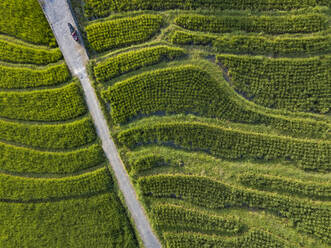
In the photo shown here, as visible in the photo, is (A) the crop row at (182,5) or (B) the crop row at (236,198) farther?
(A) the crop row at (182,5)

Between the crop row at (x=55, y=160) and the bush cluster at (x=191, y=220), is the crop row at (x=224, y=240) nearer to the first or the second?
the bush cluster at (x=191, y=220)

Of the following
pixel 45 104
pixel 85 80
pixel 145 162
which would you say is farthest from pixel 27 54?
pixel 145 162

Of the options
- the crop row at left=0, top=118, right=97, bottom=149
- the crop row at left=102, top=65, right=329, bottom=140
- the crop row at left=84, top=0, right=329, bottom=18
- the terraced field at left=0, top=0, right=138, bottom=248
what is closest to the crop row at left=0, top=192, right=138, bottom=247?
the terraced field at left=0, top=0, right=138, bottom=248

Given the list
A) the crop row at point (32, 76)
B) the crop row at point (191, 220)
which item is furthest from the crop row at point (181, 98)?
the crop row at point (191, 220)

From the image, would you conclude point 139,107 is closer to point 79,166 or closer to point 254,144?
point 79,166

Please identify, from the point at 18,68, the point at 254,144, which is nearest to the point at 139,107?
the point at 254,144

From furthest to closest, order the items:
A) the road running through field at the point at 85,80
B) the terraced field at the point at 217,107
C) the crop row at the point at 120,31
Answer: the crop row at the point at 120,31
the road running through field at the point at 85,80
the terraced field at the point at 217,107
